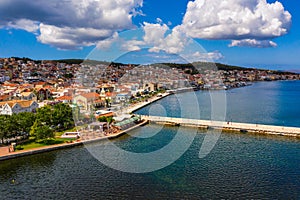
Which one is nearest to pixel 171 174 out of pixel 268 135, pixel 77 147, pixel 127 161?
pixel 127 161

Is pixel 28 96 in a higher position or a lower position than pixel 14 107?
higher

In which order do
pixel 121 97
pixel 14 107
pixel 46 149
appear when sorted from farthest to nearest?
1. pixel 121 97
2. pixel 14 107
3. pixel 46 149

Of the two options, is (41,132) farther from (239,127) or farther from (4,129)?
(239,127)

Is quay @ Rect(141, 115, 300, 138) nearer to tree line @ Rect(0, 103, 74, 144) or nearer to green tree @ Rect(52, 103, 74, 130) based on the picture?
green tree @ Rect(52, 103, 74, 130)

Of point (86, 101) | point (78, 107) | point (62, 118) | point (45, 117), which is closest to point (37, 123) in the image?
point (45, 117)

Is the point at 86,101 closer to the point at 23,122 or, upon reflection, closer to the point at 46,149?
the point at 23,122

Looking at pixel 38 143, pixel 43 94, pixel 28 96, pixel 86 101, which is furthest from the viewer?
pixel 43 94

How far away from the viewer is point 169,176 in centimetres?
799

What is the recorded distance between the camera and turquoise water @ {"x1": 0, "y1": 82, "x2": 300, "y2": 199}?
695cm

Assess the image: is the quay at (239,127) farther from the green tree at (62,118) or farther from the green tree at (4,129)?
the green tree at (4,129)

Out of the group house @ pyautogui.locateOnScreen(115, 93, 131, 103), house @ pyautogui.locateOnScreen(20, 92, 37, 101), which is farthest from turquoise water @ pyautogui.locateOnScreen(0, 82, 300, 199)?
house @ pyautogui.locateOnScreen(115, 93, 131, 103)

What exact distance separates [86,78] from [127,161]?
26.8m

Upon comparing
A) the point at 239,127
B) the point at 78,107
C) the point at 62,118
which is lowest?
the point at 239,127

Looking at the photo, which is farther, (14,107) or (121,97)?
(121,97)
